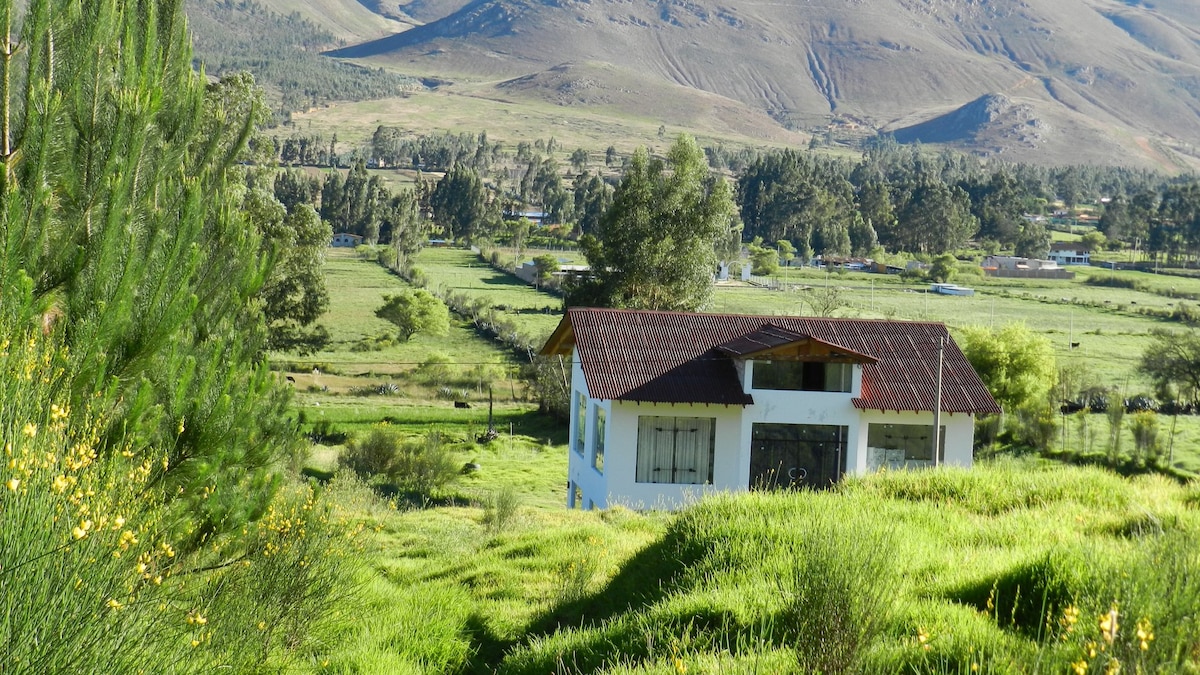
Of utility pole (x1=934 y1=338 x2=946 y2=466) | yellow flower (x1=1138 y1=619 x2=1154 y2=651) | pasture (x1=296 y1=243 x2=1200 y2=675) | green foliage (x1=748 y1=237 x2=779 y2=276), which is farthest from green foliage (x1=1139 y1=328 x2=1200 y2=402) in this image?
green foliage (x1=748 y1=237 x2=779 y2=276)

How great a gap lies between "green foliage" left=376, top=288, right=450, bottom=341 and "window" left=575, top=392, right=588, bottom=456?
37.5m

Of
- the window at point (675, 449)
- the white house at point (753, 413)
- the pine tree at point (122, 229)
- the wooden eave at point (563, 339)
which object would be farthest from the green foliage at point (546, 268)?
the pine tree at point (122, 229)

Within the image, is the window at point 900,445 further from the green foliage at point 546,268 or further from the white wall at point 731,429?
the green foliage at point 546,268

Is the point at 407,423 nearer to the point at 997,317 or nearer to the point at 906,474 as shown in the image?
the point at 906,474

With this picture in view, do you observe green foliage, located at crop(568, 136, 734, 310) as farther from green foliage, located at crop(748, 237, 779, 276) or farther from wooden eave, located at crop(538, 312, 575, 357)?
green foliage, located at crop(748, 237, 779, 276)

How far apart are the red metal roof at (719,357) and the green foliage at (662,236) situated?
16.4 metres

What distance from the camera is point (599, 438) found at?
22.8 metres

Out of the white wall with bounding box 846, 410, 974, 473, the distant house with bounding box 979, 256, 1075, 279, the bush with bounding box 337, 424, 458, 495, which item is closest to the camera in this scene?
the white wall with bounding box 846, 410, 974, 473

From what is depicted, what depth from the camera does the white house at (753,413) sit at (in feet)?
71.3

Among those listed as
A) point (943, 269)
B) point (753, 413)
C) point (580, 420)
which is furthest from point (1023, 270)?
point (753, 413)

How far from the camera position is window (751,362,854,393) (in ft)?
71.6

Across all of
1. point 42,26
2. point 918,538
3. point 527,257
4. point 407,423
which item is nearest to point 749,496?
point 918,538

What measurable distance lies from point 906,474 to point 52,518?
8.58 metres

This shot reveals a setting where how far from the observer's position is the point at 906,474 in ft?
36.1
